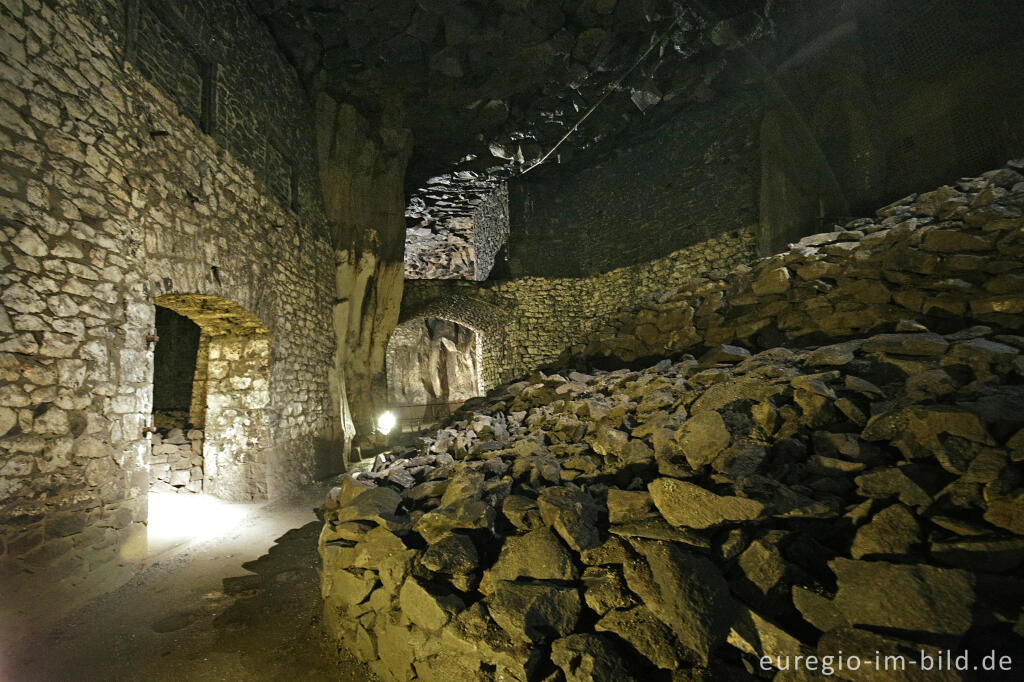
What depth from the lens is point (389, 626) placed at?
6.68 ft

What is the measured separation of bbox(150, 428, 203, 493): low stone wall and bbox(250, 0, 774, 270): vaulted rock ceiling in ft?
19.4

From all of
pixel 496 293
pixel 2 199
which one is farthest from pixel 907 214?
pixel 496 293

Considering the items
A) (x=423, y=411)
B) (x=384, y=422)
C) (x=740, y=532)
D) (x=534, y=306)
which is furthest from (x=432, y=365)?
(x=740, y=532)

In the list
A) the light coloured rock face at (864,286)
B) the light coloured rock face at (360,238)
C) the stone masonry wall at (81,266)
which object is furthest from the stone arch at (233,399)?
the light coloured rock face at (864,286)

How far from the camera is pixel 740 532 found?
164 centimetres

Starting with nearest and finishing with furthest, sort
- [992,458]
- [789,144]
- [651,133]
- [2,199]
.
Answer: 1. [992,458]
2. [2,199]
3. [789,144]
4. [651,133]

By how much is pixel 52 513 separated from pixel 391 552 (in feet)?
8.11

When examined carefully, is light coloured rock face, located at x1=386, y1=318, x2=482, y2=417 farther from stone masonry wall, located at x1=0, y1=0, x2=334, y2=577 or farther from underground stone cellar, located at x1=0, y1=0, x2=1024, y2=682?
stone masonry wall, located at x1=0, y1=0, x2=334, y2=577

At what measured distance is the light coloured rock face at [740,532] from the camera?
1.33 meters

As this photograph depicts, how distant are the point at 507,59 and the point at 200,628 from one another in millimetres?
8569

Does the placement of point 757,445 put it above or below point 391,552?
above

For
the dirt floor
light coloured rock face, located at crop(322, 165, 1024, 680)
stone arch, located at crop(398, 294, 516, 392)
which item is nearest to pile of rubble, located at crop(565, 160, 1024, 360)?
light coloured rock face, located at crop(322, 165, 1024, 680)

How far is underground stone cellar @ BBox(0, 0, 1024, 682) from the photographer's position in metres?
1.52

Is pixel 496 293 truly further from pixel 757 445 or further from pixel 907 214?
pixel 757 445
